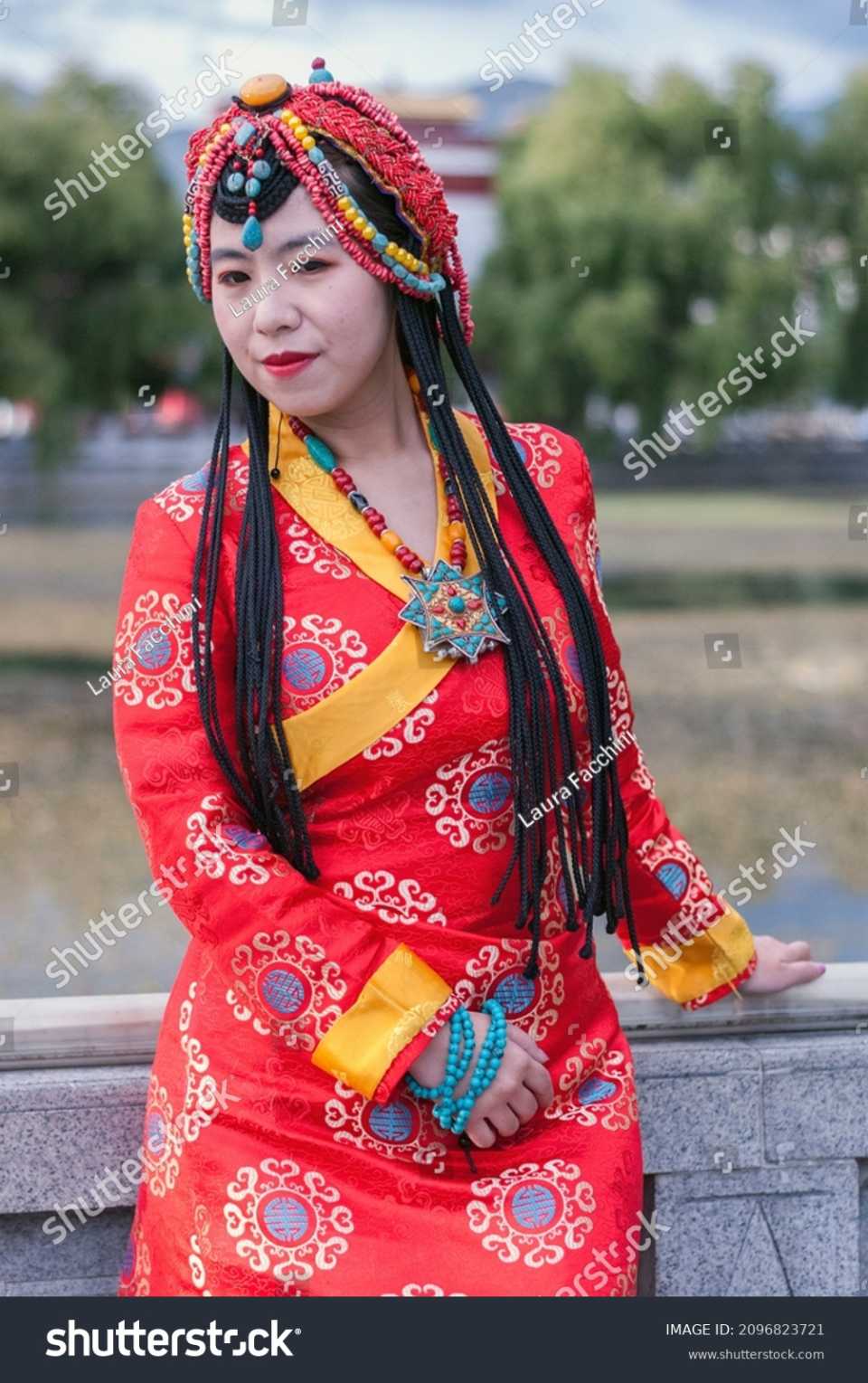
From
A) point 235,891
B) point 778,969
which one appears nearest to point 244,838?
point 235,891

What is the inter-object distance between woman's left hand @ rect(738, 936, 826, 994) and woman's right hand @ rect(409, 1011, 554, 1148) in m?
0.54

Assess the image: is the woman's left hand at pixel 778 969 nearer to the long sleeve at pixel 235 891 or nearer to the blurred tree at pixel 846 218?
the long sleeve at pixel 235 891

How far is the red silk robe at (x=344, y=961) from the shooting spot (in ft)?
5.75

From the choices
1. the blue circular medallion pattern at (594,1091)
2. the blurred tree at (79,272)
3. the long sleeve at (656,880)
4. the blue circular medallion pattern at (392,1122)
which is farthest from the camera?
the blurred tree at (79,272)

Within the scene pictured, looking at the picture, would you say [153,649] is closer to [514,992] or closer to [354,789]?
[354,789]

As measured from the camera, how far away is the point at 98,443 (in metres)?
27.1

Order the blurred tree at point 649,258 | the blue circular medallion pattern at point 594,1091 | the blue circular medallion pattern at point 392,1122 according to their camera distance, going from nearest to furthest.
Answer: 1. the blue circular medallion pattern at point 392,1122
2. the blue circular medallion pattern at point 594,1091
3. the blurred tree at point 649,258

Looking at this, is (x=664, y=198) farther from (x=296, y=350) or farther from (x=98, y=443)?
(x=296, y=350)

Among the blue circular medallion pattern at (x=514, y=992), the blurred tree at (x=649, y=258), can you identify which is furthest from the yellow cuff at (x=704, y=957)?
the blurred tree at (x=649, y=258)

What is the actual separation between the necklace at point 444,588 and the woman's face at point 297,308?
94mm

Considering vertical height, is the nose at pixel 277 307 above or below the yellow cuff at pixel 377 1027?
above

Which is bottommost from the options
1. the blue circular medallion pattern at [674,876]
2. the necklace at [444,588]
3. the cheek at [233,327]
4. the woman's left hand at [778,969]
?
the woman's left hand at [778,969]
